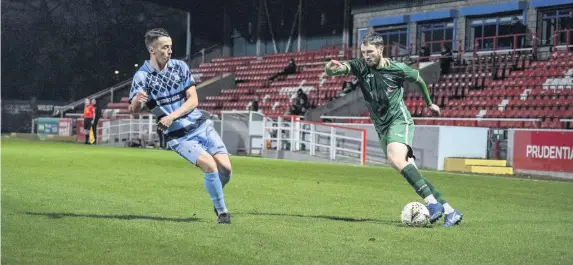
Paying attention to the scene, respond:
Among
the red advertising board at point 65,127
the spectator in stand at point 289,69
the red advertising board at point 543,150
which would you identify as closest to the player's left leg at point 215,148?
the red advertising board at point 543,150

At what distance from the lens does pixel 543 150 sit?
829 inches

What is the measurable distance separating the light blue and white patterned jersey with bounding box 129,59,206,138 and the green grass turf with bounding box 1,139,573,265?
104cm

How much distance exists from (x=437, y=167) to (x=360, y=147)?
3.31 m

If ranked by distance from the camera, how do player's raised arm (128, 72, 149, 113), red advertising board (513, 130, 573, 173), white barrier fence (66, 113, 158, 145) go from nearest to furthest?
player's raised arm (128, 72, 149, 113)
red advertising board (513, 130, 573, 173)
white barrier fence (66, 113, 158, 145)

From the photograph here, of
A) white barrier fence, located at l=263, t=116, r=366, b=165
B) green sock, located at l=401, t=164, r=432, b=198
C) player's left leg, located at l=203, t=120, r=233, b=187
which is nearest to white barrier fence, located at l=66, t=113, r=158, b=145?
white barrier fence, located at l=263, t=116, r=366, b=165

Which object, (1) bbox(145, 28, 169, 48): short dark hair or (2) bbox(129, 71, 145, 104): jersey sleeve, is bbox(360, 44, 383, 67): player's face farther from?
(2) bbox(129, 71, 145, 104): jersey sleeve

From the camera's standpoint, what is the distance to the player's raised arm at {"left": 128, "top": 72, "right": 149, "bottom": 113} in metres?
8.32

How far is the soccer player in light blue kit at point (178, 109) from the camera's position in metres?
8.59

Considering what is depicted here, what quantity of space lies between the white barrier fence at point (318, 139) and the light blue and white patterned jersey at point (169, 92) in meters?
17.0

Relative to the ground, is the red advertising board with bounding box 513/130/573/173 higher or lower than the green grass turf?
higher

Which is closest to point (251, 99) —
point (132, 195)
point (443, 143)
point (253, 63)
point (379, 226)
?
point (253, 63)

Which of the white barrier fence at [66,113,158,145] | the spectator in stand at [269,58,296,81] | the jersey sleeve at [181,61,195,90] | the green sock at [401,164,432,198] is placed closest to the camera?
the jersey sleeve at [181,61,195,90]

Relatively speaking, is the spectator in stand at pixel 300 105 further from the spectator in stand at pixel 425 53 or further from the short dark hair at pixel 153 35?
the short dark hair at pixel 153 35

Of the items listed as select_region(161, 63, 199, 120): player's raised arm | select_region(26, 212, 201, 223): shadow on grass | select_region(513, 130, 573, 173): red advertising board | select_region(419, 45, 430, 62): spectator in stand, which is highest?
select_region(419, 45, 430, 62): spectator in stand
